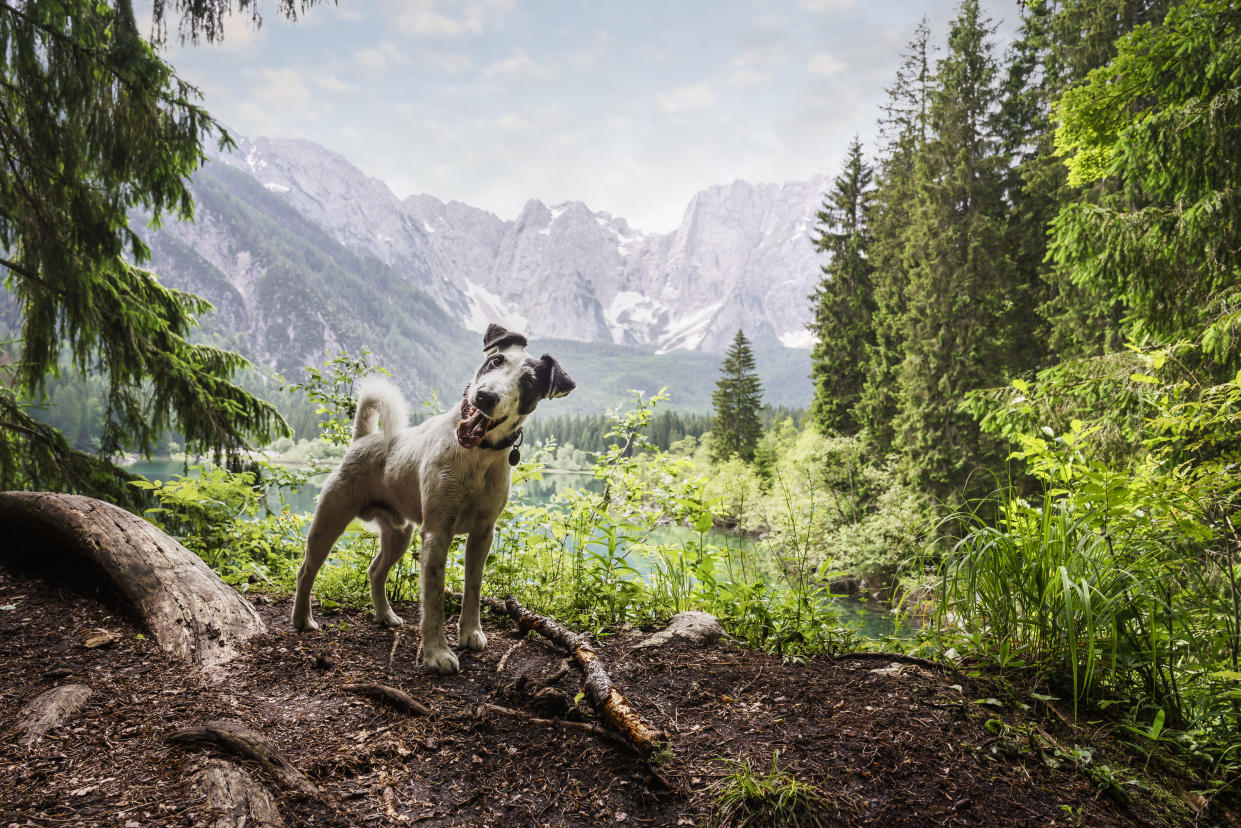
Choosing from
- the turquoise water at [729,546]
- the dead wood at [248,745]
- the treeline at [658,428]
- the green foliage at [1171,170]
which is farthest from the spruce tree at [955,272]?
the treeline at [658,428]


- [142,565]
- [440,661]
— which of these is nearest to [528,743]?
[440,661]

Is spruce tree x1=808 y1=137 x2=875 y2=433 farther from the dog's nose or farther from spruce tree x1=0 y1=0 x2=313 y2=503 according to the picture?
the dog's nose

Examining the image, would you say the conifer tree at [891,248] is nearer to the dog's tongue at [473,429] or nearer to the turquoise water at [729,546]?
the turquoise water at [729,546]

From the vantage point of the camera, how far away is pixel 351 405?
6.22 m

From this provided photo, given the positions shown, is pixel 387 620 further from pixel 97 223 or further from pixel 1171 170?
pixel 1171 170

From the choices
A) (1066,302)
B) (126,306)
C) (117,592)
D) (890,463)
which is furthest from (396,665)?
(890,463)

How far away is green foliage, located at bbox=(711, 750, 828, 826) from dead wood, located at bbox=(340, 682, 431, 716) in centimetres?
135

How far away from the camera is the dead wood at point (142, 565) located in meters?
3.04

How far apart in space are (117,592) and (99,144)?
4.36 metres

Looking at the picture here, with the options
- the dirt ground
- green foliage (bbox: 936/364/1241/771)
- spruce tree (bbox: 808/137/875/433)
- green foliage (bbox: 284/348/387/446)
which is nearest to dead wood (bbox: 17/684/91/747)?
the dirt ground

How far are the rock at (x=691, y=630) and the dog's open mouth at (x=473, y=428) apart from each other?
1471 mm

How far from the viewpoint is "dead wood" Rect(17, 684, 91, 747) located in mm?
2102

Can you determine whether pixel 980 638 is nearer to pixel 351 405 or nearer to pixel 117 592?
pixel 117 592

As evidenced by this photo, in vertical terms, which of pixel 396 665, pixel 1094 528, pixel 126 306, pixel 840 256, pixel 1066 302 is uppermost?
pixel 840 256
